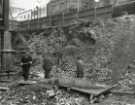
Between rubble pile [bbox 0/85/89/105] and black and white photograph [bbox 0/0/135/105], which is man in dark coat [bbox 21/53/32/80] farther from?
rubble pile [bbox 0/85/89/105]

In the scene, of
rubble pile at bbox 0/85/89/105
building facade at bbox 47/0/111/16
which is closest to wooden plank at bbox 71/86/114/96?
rubble pile at bbox 0/85/89/105

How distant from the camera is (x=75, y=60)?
1253cm

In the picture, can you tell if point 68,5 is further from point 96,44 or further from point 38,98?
point 38,98

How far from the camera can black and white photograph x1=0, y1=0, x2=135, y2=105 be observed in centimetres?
820

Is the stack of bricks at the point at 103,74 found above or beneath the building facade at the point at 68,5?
beneath

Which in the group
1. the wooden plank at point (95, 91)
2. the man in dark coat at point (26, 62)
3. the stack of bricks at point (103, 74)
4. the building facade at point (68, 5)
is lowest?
the wooden plank at point (95, 91)

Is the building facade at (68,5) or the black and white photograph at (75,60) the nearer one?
the black and white photograph at (75,60)

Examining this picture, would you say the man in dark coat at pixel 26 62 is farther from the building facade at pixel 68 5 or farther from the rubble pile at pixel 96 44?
the building facade at pixel 68 5

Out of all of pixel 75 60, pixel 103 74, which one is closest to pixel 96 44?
pixel 75 60

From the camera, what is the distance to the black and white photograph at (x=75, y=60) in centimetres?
820

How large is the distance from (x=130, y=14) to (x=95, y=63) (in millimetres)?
4040

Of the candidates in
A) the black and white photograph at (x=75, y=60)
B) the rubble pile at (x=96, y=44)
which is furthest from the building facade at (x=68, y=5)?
the rubble pile at (x=96, y=44)

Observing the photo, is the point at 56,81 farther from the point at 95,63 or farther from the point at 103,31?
the point at 103,31

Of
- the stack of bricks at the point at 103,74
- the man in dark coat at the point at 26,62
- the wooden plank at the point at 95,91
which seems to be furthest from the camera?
the man in dark coat at the point at 26,62
